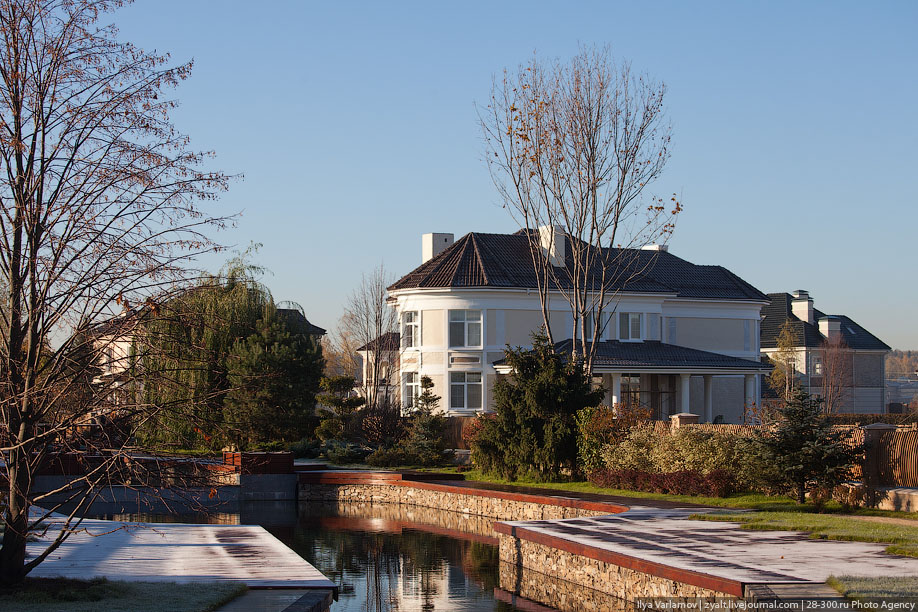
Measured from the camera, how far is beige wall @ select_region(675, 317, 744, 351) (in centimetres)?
4819

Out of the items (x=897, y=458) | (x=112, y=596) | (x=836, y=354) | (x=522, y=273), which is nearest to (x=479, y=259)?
(x=522, y=273)

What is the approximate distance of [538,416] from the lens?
1037 inches

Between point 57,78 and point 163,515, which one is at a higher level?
point 57,78

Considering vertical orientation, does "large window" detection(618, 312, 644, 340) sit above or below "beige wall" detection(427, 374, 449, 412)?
above

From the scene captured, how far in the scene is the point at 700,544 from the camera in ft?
46.3

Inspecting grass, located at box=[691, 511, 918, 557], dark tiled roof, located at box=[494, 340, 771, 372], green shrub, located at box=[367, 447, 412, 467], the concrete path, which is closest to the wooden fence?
grass, located at box=[691, 511, 918, 557]

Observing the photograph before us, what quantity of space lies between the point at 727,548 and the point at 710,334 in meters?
36.3

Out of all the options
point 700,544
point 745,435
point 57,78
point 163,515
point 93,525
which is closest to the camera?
point 57,78

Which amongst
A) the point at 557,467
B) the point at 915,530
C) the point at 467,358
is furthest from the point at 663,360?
the point at 915,530

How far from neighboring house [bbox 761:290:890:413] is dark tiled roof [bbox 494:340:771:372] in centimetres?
1821

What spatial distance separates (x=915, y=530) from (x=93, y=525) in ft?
47.7

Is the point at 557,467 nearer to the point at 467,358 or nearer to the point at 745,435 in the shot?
the point at 745,435

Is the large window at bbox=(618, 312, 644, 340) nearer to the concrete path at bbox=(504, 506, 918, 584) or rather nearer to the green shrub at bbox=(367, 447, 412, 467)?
the green shrub at bbox=(367, 447, 412, 467)

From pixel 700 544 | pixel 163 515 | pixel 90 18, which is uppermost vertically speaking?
pixel 90 18
